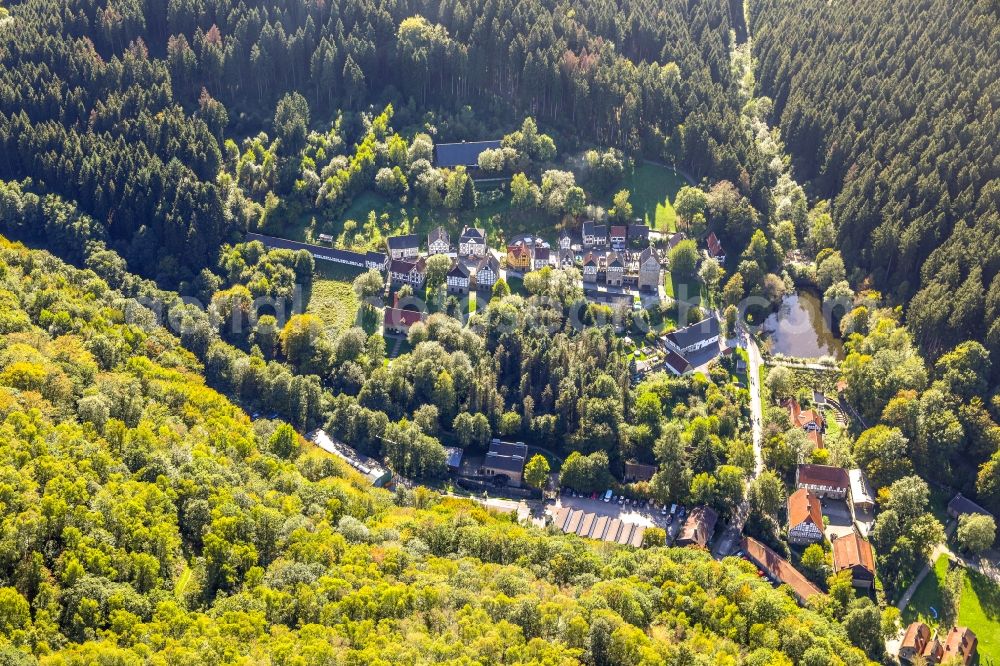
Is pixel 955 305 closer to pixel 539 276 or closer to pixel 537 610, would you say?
pixel 539 276

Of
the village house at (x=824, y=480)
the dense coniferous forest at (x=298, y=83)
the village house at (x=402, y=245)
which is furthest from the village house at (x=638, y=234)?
the village house at (x=824, y=480)

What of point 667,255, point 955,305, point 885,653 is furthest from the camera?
point 667,255

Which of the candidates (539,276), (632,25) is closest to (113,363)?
(539,276)

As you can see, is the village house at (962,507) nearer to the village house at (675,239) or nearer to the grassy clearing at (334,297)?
the village house at (675,239)

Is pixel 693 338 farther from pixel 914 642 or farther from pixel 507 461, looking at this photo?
pixel 914 642

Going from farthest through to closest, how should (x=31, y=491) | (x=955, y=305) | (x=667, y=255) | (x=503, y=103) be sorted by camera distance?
(x=503, y=103), (x=667, y=255), (x=955, y=305), (x=31, y=491)

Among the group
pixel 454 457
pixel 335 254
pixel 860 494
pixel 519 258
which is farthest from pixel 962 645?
pixel 335 254

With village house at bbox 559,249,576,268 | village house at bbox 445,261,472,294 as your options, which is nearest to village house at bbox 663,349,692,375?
village house at bbox 559,249,576,268
